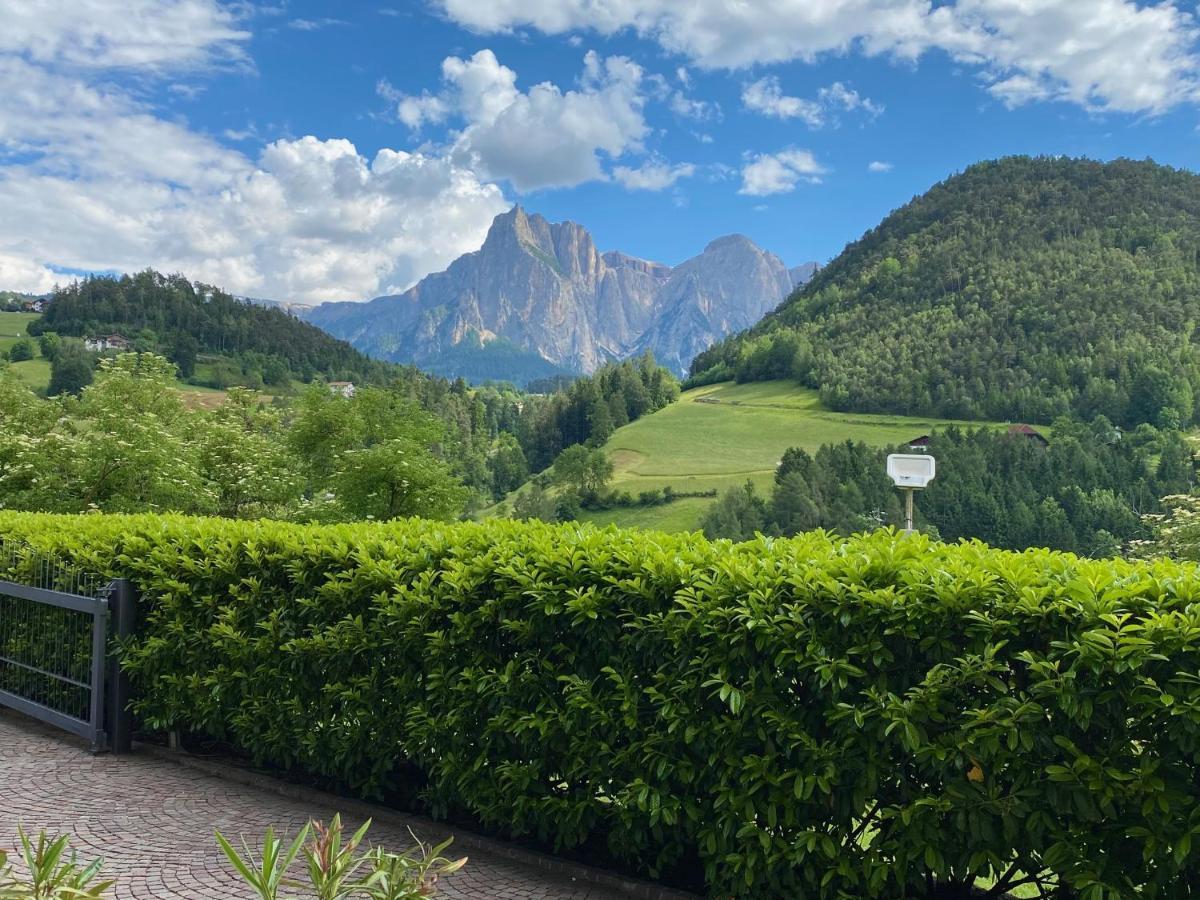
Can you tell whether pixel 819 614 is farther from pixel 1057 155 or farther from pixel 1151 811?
pixel 1057 155

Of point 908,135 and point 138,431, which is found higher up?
point 908,135

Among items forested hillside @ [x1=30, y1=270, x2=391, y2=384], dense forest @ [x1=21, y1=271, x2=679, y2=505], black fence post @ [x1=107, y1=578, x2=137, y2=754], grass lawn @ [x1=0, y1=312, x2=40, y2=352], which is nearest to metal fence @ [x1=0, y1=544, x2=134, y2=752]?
black fence post @ [x1=107, y1=578, x2=137, y2=754]

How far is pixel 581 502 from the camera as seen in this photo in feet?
297

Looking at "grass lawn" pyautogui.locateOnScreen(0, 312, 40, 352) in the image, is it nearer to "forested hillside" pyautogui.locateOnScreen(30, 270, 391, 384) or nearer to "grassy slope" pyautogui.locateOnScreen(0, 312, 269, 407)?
"grassy slope" pyautogui.locateOnScreen(0, 312, 269, 407)

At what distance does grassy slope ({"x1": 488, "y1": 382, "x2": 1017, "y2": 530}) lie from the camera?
9169cm

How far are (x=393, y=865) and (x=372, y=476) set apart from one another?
2988cm

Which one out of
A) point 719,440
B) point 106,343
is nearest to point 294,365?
point 106,343

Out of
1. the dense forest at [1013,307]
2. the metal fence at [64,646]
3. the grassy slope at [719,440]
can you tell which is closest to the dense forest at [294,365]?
the grassy slope at [719,440]

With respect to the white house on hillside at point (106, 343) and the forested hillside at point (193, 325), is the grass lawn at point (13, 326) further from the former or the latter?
the white house on hillside at point (106, 343)

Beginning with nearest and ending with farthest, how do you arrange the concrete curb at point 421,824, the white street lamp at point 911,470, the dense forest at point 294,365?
1. the concrete curb at point 421,824
2. the white street lamp at point 911,470
3. the dense forest at point 294,365

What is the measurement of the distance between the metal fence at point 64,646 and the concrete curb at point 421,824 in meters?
0.41

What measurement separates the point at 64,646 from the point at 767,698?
18.6ft

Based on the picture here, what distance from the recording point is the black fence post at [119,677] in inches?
229

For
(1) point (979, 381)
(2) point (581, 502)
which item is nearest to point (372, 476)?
(2) point (581, 502)
